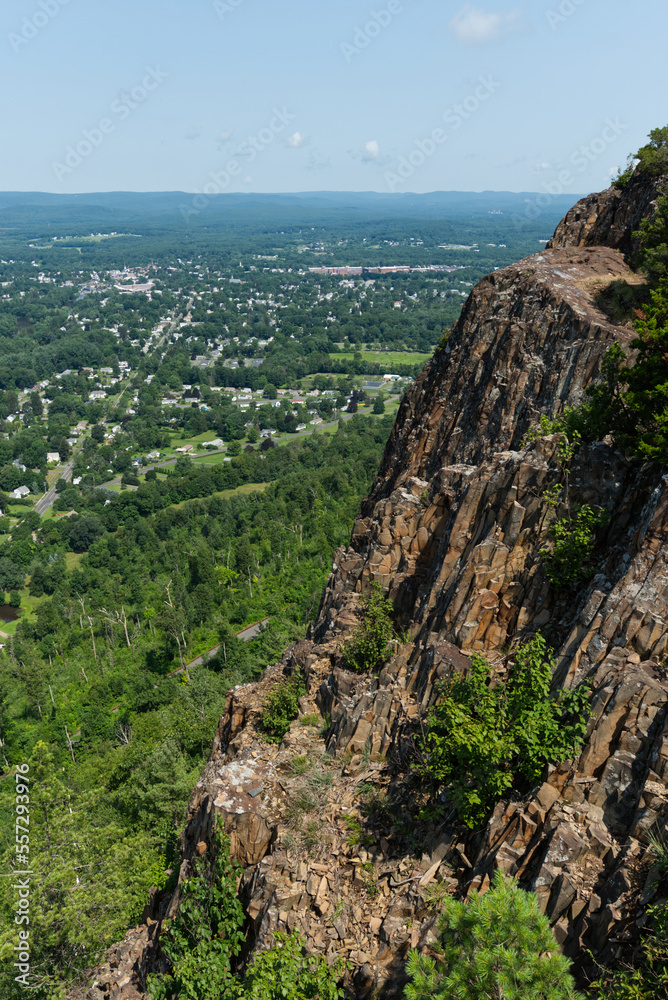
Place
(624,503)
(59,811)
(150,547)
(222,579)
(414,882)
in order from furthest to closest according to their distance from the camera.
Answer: (150,547) < (222,579) < (59,811) < (624,503) < (414,882)

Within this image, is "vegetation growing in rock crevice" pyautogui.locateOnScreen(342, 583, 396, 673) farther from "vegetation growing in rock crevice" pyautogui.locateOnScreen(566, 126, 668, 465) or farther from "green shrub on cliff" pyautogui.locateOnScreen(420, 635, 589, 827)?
"vegetation growing in rock crevice" pyautogui.locateOnScreen(566, 126, 668, 465)

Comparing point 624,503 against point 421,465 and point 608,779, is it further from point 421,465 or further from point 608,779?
point 421,465

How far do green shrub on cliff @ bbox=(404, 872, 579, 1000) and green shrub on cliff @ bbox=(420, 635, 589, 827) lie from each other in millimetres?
3132

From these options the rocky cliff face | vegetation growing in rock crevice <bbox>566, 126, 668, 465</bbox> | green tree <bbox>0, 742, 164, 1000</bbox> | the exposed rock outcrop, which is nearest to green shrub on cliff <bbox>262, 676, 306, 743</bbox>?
the rocky cliff face

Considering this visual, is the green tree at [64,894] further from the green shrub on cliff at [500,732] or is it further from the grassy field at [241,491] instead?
the grassy field at [241,491]

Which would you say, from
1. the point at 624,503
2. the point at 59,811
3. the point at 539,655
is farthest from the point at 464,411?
the point at 59,811

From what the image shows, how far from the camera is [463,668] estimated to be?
59.4 ft

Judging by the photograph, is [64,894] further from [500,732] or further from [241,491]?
[241,491]

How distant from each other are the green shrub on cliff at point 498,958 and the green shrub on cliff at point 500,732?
3132 millimetres

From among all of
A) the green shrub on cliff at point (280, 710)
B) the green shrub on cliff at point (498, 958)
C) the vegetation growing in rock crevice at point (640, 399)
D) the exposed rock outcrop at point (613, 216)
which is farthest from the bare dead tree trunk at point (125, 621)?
the green shrub on cliff at point (498, 958)

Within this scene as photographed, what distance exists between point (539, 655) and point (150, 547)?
98362 mm

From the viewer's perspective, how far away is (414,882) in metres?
15.3

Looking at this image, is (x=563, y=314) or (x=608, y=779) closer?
(x=608, y=779)

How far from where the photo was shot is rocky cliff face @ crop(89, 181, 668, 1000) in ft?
43.0
